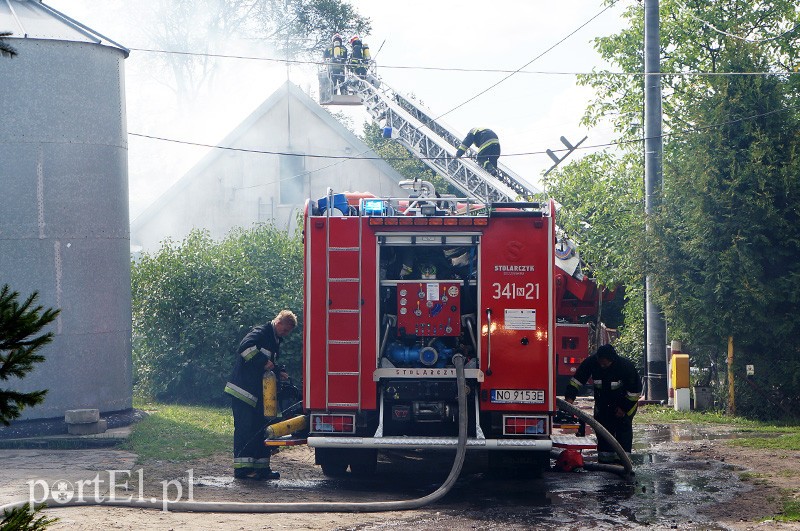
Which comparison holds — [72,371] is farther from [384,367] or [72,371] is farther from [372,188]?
[372,188]

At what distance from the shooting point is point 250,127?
3094 cm

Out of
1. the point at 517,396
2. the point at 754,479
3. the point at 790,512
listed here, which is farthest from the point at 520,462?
the point at 790,512

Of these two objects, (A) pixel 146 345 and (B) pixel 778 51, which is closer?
(A) pixel 146 345

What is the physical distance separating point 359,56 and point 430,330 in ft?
73.2

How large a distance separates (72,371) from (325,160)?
19.4 metres

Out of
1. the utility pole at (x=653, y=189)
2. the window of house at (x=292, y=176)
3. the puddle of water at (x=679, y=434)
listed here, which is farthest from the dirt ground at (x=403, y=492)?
the window of house at (x=292, y=176)

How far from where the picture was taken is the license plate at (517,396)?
9148 millimetres

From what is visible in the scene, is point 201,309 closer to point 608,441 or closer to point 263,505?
point 608,441

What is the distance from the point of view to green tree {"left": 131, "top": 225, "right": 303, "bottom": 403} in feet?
52.0

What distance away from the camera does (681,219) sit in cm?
1550

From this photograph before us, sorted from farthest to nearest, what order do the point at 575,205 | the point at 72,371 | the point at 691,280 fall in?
the point at 575,205 < the point at 691,280 < the point at 72,371

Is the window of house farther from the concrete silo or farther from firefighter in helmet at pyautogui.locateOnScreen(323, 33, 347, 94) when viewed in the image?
the concrete silo

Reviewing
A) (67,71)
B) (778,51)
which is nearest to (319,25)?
(778,51)

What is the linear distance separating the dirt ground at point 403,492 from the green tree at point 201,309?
14.3 ft
